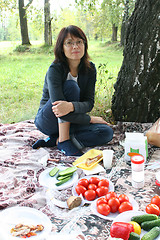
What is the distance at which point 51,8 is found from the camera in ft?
42.2

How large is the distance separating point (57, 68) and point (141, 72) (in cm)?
117

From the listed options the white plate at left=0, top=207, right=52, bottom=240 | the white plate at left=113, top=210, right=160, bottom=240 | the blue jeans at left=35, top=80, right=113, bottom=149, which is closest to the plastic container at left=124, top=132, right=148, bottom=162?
the blue jeans at left=35, top=80, right=113, bottom=149

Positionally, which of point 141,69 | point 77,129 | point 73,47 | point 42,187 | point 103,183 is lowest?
point 42,187

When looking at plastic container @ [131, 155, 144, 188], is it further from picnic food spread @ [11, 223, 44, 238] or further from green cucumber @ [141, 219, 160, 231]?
picnic food spread @ [11, 223, 44, 238]

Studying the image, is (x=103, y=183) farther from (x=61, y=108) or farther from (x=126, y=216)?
(x=61, y=108)

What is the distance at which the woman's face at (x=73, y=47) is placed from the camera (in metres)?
2.42

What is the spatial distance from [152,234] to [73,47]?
1.79 meters

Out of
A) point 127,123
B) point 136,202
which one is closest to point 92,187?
point 136,202

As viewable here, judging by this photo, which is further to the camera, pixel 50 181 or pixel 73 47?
pixel 73 47

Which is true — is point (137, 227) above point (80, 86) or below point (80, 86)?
below

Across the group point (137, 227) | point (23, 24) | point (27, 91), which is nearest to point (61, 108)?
point (137, 227)

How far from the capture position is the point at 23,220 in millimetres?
1528

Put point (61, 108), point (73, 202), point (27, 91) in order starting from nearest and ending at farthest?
point (73, 202)
point (61, 108)
point (27, 91)

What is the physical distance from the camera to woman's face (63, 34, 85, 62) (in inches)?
95.3
